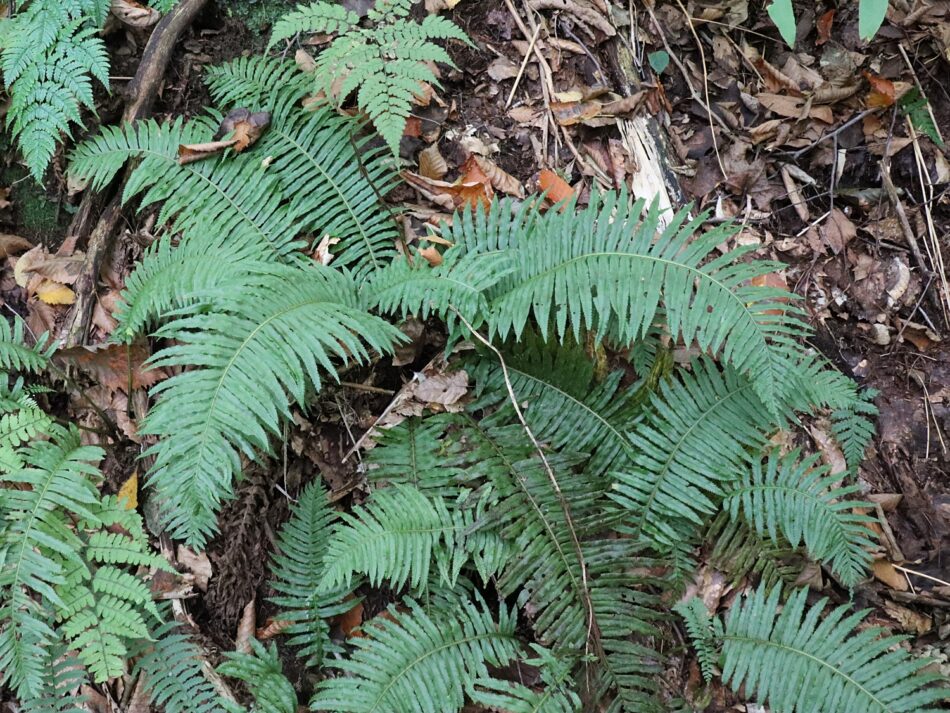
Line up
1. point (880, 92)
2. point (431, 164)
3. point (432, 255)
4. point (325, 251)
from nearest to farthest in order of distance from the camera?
point (432, 255) → point (325, 251) → point (431, 164) → point (880, 92)

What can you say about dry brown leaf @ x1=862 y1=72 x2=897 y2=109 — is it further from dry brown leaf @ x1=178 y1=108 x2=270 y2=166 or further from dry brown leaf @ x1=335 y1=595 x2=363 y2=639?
dry brown leaf @ x1=335 y1=595 x2=363 y2=639

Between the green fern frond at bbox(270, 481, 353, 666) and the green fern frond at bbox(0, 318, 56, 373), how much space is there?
125 centimetres

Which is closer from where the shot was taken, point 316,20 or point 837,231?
point 316,20

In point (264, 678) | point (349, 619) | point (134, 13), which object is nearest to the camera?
point (264, 678)

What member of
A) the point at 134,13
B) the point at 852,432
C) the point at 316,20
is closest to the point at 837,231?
the point at 852,432

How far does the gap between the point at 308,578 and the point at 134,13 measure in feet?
9.48

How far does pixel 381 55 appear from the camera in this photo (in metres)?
2.99

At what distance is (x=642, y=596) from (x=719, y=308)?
1088 mm

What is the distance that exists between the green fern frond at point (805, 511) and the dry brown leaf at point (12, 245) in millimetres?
3423

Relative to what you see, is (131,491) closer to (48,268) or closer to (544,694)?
(48,268)

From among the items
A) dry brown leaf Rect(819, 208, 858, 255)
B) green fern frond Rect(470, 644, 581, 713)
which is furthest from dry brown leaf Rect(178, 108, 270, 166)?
dry brown leaf Rect(819, 208, 858, 255)

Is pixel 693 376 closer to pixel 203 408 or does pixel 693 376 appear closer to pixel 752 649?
pixel 752 649

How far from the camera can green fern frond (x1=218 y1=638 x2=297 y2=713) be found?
8.21 feet

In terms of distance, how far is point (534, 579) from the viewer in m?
2.56
